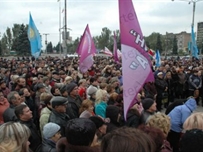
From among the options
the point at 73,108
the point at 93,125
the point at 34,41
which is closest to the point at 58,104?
the point at 73,108

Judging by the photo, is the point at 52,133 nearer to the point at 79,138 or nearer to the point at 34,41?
the point at 79,138

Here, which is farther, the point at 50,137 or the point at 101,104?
the point at 101,104

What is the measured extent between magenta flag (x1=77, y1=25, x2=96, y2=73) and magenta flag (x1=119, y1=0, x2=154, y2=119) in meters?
4.87

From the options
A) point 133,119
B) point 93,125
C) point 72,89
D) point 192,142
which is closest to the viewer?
point 192,142

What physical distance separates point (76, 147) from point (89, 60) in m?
6.22

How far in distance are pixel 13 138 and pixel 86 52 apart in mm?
6389

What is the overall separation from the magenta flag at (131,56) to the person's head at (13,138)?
4.61 feet

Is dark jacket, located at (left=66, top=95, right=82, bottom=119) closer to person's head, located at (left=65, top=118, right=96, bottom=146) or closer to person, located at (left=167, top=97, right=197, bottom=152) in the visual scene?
person, located at (left=167, top=97, right=197, bottom=152)

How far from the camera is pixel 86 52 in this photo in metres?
8.69

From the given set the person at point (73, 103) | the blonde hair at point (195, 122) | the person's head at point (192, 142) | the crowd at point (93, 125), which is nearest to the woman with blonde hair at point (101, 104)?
the crowd at point (93, 125)

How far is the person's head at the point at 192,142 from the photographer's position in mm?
1906

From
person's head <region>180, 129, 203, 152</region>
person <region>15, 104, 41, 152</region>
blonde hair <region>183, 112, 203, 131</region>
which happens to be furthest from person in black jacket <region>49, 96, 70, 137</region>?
person's head <region>180, 129, 203, 152</region>

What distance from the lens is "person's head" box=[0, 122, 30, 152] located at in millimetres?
2371

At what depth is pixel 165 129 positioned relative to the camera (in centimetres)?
342
